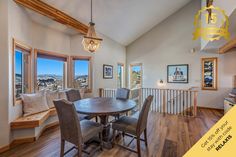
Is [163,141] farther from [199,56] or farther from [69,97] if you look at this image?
[199,56]

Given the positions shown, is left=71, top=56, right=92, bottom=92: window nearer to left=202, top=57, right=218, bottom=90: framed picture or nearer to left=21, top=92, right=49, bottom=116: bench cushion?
left=21, top=92, right=49, bottom=116: bench cushion

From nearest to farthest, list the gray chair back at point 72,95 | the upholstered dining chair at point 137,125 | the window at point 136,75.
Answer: the upholstered dining chair at point 137,125 → the gray chair back at point 72,95 → the window at point 136,75

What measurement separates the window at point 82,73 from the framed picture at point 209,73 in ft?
14.9

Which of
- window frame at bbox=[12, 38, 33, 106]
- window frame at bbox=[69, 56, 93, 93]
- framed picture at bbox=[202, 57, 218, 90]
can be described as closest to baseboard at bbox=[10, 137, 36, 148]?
window frame at bbox=[12, 38, 33, 106]

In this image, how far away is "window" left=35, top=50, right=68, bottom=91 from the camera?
11.8ft

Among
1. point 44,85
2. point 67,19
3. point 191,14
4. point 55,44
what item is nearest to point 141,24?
point 191,14

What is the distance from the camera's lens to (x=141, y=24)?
5.58 m

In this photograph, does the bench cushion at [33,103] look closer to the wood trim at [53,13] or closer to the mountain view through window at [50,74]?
the mountain view through window at [50,74]

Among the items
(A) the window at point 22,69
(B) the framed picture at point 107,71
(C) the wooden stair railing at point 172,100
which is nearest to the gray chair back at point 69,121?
(A) the window at point 22,69

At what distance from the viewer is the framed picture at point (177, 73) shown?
5645 millimetres

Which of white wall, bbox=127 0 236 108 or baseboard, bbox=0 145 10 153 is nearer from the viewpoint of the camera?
baseboard, bbox=0 145 10 153

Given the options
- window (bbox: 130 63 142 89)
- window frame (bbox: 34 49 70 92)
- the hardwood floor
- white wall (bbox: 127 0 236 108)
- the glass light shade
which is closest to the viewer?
the hardwood floor

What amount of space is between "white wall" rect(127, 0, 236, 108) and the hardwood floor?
208 cm

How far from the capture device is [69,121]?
73.9 inches
